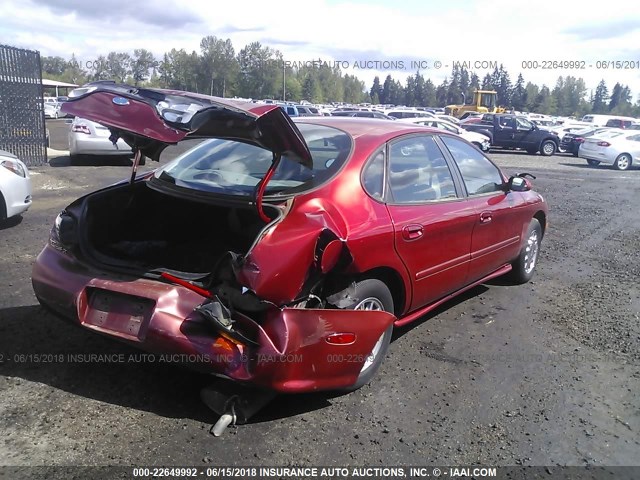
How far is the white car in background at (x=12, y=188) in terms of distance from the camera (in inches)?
274

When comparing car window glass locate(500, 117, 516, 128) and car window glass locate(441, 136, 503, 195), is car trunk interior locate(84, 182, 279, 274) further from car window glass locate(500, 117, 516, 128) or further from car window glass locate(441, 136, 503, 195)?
car window glass locate(500, 117, 516, 128)

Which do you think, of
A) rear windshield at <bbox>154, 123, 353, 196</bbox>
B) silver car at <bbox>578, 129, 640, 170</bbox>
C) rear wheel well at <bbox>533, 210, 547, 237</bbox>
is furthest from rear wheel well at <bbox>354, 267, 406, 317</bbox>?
silver car at <bbox>578, 129, 640, 170</bbox>

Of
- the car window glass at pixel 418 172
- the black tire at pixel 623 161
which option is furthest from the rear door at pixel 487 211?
the black tire at pixel 623 161

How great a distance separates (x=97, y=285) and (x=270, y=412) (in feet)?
4.09

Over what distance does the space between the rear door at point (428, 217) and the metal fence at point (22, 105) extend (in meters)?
11.5

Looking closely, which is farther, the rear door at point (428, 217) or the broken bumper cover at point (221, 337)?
the rear door at point (428, 217)

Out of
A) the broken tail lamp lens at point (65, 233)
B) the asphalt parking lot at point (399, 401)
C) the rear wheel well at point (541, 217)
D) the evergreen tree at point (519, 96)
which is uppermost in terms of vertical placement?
the evergreen tree at point (519, 96)

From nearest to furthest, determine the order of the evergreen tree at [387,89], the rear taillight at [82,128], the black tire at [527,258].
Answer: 1. the black tire at [527,258]
2. the rear taillight at [82,128]
3. the evergreen tree at [387,89]

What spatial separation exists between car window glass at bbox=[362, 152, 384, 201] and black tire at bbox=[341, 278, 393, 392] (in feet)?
1.89

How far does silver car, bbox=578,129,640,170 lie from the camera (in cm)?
2066

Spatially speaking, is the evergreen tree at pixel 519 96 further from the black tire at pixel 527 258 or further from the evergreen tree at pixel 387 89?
the black tire at pixel 527 258

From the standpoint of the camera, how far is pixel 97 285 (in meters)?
3.30

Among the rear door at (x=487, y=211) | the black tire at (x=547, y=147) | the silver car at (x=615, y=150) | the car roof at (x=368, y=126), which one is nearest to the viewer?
the car roof at (x=368, y=126)

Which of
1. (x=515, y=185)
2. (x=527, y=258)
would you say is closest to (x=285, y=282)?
(x=515, y=185)
